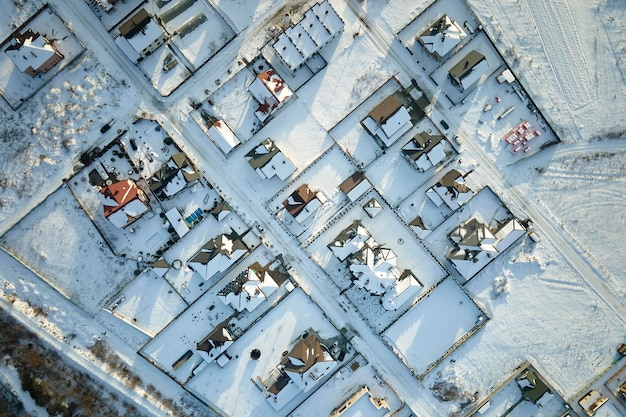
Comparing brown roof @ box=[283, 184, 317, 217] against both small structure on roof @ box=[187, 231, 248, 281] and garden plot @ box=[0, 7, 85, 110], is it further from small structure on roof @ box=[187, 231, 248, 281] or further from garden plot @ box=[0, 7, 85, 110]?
garden plot @ box=[0, 7, 85, 110]

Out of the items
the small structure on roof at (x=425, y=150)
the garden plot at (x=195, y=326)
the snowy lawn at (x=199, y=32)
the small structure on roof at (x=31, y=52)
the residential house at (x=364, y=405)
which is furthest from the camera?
the garden plot at (x=195, y=326)

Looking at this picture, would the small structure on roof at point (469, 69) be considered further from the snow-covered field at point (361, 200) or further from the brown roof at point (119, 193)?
the brown roof at point (119, 193)

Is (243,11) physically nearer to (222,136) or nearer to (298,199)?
(222,136)

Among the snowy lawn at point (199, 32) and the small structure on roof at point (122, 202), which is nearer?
the small structure on roof at point (122, 202)

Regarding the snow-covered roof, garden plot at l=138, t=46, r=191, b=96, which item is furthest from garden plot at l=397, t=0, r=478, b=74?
the snow-covered roof

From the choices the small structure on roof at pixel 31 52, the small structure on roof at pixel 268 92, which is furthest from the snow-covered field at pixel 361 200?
the small structure on roof at pixel 31 52

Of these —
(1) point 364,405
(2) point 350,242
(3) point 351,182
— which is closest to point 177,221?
(2) point 350,242
